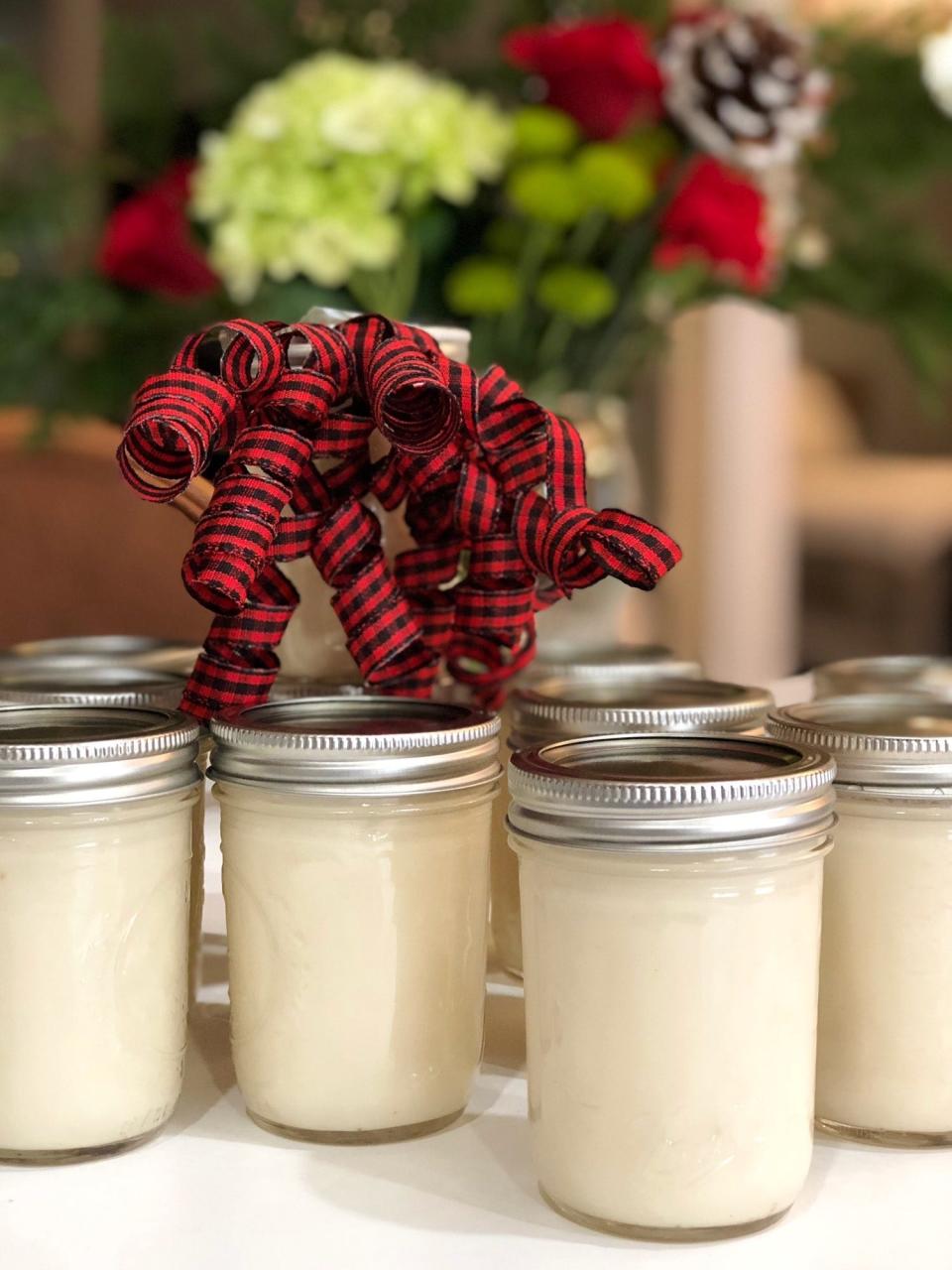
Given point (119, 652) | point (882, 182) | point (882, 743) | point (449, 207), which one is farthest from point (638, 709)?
point (882, 182)

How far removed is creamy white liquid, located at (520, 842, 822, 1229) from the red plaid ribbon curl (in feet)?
0.45

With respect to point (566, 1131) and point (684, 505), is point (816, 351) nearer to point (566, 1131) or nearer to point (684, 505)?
point (684, 505)

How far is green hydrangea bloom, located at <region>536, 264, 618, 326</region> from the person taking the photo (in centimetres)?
138

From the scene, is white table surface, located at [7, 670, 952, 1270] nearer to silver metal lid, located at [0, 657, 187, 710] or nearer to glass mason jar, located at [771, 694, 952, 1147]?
glass mason jar, located at [771, 694, 952, 1147]

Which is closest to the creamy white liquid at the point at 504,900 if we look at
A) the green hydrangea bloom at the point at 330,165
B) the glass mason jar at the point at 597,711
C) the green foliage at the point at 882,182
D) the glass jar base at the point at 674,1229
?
the glass mason jar at the point at 597,711

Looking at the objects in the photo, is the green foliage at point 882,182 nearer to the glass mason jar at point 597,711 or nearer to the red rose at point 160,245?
the red rose at point 160,245

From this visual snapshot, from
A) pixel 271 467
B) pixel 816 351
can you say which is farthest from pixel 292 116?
pixel 816 351

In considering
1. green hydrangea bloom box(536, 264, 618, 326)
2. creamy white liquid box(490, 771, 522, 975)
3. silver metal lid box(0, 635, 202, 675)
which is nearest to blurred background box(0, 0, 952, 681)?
green hydrangea bloom box(536, 264, 618, 326)

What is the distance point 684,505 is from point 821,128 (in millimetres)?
1121

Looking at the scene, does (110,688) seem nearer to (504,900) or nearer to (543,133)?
(504,900)

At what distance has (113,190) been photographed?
6.07 feet

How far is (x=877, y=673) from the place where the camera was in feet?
2.74

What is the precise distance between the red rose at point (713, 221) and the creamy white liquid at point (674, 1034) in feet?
3.16

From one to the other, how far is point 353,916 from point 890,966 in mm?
195
